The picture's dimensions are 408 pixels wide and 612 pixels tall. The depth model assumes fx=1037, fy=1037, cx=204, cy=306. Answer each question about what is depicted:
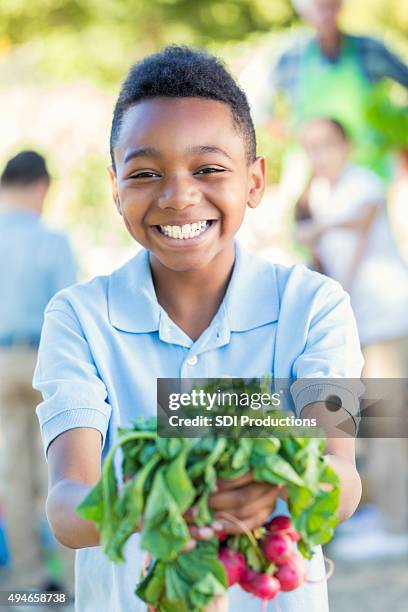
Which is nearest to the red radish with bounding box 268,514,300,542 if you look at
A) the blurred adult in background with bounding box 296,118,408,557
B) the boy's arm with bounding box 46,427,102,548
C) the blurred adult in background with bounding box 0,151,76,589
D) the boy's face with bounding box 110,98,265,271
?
the boy's arm with bounding box 46,427,102,548

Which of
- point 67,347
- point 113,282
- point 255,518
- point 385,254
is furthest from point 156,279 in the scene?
point 385,254

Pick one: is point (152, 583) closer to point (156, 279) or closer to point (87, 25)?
point (156, 279)

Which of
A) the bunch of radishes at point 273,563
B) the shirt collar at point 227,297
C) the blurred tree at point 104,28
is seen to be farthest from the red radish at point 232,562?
the blurred tree at point 104,28

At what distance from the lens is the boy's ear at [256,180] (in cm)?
216

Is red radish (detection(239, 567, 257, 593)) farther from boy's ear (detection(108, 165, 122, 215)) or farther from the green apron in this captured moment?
the green apron

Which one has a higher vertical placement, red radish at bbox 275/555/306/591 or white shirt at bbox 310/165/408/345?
Answer: white shirt at bbox 310/165/408/345

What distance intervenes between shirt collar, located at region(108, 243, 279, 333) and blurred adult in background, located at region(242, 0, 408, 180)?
3425 mm

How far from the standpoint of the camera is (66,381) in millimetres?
1887

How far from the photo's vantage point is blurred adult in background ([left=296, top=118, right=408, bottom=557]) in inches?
211

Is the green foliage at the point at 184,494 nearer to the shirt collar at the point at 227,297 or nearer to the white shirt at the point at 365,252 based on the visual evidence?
the shirt collar at the point at 227,297

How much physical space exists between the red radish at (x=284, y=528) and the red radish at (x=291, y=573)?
0.03m

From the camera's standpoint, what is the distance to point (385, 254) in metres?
5.45

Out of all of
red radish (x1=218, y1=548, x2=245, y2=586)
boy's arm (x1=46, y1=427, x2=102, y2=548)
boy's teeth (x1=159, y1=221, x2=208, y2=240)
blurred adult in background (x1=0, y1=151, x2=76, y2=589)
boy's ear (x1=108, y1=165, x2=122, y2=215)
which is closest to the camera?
red radish (x1=218, y1=548, x2=245, y2=586)

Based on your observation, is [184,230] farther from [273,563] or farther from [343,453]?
[273,563]
